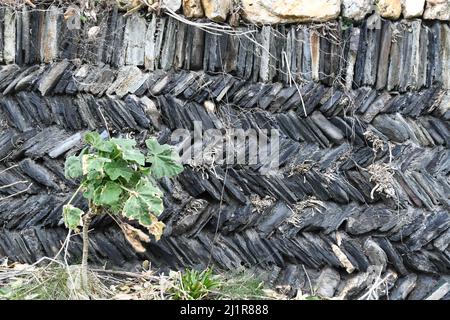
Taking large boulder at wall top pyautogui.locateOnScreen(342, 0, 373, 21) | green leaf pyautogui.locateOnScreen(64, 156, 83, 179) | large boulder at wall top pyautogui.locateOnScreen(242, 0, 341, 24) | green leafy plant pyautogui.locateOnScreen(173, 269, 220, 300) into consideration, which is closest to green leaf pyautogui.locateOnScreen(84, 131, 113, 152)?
green leaf pyautogui.locateOnScreen(64, 156, 83, 179)

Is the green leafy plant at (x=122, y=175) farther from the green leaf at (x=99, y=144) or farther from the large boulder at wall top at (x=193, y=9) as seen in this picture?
the large boulder at wall top at (x=193, y=9)

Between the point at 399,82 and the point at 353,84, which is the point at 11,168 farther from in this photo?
the point at 399,82

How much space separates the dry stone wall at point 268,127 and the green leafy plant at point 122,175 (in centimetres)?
60

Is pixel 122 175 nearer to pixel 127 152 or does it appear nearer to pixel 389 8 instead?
pixel 127 152

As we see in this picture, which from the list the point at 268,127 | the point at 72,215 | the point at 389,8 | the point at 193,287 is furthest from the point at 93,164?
the point at 389,8

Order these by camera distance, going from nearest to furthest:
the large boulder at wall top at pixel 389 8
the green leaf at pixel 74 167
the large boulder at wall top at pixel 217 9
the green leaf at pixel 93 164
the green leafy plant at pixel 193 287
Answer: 1. the green leaf at pixel 93 164
2. the green leaf at pixel 74 167
3. the green leafy plant at pixel 193 287
4. the large boulder at wall top at pixel 217 9
5. the large boulder at wall top at pixel 389 8

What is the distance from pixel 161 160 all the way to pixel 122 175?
0.68 feet

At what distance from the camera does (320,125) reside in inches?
164

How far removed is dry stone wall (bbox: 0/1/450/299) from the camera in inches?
161

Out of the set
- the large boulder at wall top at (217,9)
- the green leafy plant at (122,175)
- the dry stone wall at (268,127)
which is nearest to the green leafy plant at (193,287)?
the green leafy plant at (122,175)

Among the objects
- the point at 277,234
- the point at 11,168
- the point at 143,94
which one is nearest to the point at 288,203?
the point at 277,234

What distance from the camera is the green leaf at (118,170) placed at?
3420 mm

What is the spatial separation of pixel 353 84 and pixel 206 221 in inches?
46.5

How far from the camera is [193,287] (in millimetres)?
3592
